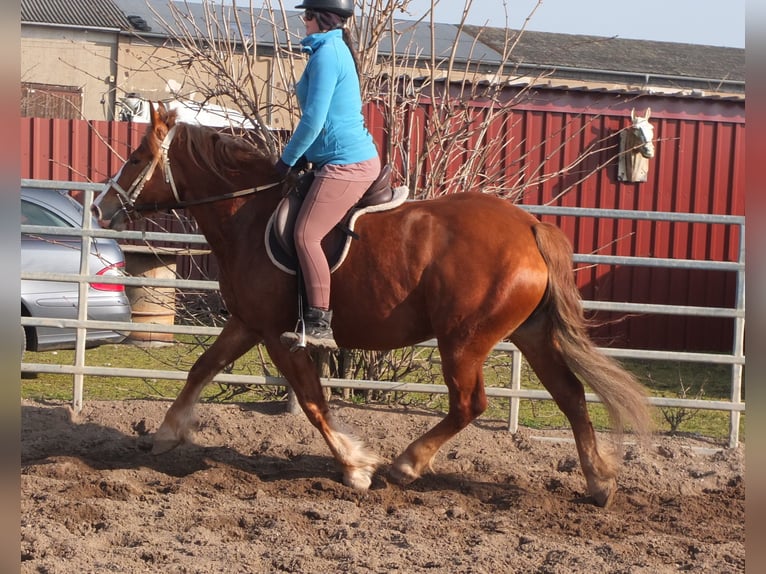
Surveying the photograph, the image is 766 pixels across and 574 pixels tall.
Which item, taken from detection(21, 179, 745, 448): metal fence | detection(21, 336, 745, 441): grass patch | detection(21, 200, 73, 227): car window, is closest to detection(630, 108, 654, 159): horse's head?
detection(21, 336, 745, 441): grass patch

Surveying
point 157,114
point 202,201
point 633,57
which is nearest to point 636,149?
point 202,201

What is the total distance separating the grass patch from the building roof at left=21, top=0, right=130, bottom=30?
11.4 metres

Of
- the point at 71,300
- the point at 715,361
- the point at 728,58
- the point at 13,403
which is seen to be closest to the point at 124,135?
the point at 71,300

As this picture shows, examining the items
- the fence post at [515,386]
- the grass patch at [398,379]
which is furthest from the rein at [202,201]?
the fence post at [515,386]

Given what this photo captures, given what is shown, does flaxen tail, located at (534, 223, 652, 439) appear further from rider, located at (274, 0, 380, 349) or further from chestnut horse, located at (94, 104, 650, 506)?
rider, located at (274, 0, 380, 349)

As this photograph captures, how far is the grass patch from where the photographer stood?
23.3 ft

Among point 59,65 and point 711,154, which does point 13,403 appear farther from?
point 59,65

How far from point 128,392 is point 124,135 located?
5.39 m

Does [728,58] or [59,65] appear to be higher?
[728,58]

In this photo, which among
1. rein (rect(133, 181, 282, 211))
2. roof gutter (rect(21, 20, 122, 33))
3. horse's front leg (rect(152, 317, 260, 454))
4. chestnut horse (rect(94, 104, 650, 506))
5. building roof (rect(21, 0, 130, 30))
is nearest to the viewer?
chestnut horse (rect(94, 104, 650, 506))

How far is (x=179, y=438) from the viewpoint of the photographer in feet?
18.2

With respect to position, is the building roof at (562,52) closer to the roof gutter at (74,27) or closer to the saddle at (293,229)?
the roof gutter at (74,27)

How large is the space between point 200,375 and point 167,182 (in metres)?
1.19

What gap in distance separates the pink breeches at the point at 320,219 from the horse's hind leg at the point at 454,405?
760 millimetres
